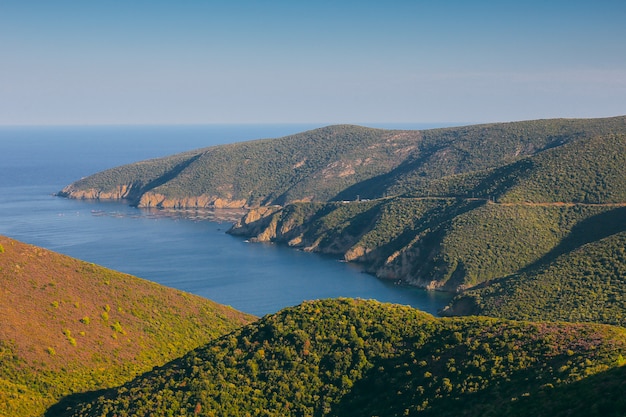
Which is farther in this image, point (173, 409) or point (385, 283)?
point (385, 283)

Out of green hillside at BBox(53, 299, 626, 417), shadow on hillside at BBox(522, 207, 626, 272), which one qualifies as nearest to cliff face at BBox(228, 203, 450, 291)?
shadow on hillside at BBox(522, 207, 626, 272)

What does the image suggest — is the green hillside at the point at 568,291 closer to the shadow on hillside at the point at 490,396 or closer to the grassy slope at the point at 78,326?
the grassy slope at the point at 78,326

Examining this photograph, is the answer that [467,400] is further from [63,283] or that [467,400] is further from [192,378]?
[63,283]

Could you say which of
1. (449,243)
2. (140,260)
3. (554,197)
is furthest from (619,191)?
(140,260)

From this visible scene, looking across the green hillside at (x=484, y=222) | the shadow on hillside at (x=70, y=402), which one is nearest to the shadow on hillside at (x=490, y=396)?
the shadow on hillside at (x=70, y=402)

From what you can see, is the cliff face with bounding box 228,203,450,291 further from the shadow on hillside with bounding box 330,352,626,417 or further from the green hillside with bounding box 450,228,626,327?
the shadow on hillside with bounding box 330,352,626,417

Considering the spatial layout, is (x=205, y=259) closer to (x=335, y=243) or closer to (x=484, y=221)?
(x=335, y=243)
